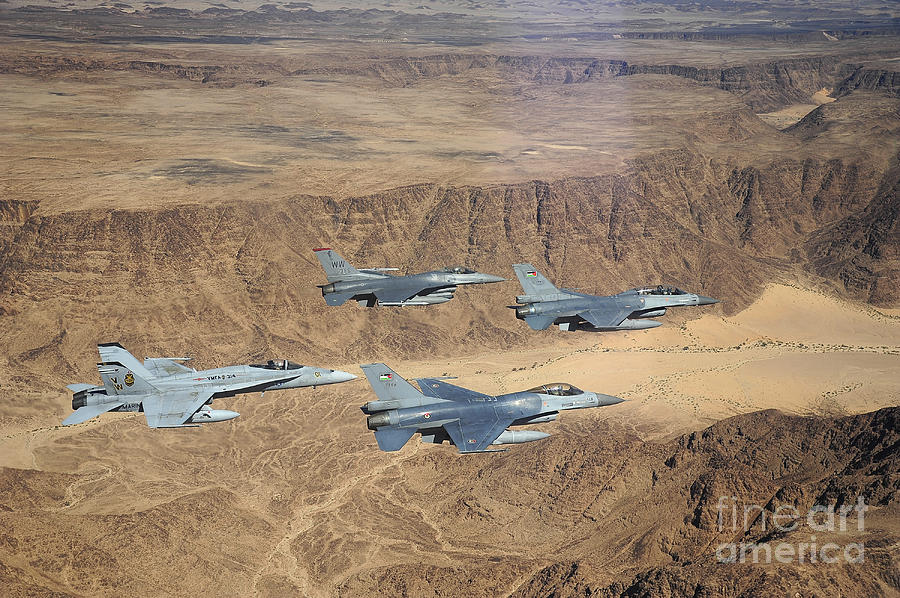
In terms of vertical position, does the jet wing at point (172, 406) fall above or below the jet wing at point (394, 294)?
below

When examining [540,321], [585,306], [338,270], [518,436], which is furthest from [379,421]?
[585,306]

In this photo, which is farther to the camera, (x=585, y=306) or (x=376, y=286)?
(x=585, y=306)

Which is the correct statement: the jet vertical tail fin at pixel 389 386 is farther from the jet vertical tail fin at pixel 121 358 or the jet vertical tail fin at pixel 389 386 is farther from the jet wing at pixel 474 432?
the jet vertical tail fin at pixel 121 358

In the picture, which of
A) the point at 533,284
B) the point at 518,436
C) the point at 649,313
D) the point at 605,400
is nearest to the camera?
the point at 518,436

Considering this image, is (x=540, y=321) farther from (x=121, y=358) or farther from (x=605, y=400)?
(x=121, y=358)

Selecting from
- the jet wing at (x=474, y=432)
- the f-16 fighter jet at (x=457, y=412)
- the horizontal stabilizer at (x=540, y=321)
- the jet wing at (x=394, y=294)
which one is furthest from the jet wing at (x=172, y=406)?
the horizontal stabilizer at (x=540, y=321)

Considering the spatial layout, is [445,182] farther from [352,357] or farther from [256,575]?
[256,575]

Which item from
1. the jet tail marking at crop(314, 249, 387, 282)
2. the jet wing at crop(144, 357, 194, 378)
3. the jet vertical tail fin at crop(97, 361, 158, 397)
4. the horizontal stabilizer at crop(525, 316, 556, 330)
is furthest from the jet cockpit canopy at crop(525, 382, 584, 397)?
the jet vertical tail fin at crop(97, 361, 158, 397)
